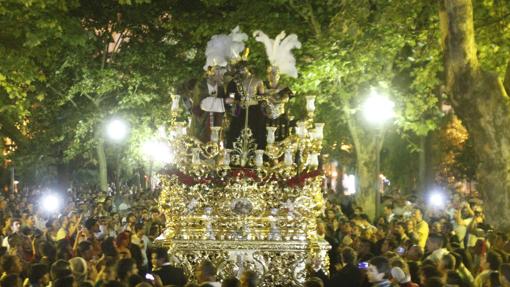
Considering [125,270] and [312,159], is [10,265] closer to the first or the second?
[125,270]

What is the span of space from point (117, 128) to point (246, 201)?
1456cm

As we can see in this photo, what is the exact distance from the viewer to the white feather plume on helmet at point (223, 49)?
15.7m

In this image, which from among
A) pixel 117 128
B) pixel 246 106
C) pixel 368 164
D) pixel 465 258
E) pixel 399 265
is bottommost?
pixel 399 265

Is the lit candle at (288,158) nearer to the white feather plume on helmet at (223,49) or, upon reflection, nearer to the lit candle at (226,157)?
the lit candle at (226,157)

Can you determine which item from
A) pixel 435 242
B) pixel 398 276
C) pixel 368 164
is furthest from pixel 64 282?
pixel 368 164

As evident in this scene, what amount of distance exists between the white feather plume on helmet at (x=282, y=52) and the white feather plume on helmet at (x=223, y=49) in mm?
418

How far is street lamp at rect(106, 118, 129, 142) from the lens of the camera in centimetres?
2762

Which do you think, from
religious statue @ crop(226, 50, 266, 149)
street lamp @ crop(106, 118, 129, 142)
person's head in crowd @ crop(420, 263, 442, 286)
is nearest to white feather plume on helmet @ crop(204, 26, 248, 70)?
religious statue @ crop(226, 50, 266, 149)

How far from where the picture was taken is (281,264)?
13633 mm

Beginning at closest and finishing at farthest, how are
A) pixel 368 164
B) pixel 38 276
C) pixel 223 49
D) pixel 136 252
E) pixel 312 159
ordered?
pixel 38 276 < pixel 136 252 < pixel 312 159 < pixel 223 49 < pixel 368 164

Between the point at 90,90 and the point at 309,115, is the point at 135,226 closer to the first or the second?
the point at 309,115

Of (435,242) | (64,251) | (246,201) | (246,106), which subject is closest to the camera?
(435,242)

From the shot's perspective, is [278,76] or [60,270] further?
[278,76]

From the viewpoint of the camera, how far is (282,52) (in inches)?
624
